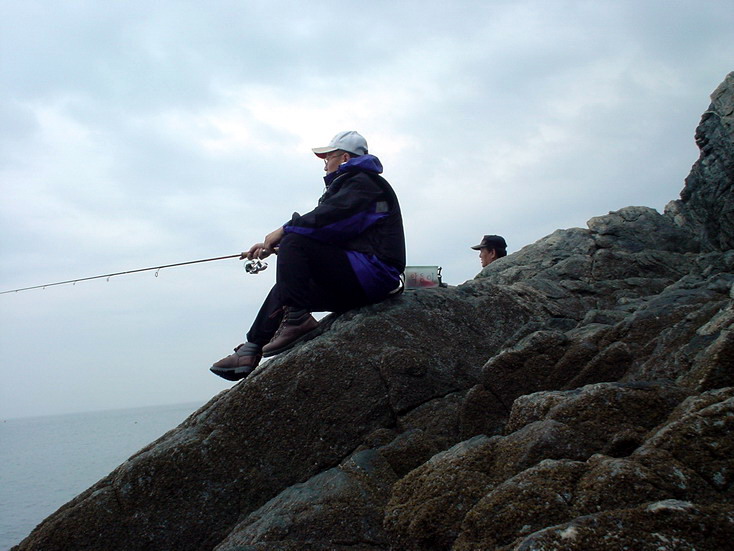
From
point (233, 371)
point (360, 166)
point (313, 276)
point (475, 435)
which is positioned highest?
point (360, 166)

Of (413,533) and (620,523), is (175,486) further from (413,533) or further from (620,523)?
(620,523)

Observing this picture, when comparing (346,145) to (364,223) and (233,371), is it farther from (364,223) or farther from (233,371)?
(233,371)

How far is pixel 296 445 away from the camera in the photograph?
619 cm

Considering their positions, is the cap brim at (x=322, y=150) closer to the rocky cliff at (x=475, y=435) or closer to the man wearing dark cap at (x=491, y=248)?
the rocky cliff at (x=475, y=435)

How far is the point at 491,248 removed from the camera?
1342cm

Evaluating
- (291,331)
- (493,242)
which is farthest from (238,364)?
(493,242)

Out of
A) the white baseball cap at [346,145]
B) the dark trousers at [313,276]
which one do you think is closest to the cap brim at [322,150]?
the white baseball cap at [346,145]

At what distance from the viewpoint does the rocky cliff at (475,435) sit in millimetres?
3578

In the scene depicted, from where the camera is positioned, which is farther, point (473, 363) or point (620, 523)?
point (473, 363)

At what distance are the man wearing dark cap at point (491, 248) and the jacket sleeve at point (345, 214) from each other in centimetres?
627

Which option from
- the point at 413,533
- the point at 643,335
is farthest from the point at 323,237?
the point at 413,533

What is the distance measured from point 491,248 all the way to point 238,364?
23.9 feet

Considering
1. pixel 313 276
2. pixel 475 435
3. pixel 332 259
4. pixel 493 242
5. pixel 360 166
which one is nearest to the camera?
pixel 475 435

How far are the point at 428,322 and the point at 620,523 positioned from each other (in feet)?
14.6
